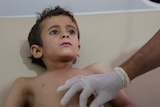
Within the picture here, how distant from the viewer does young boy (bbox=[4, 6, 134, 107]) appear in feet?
3.37

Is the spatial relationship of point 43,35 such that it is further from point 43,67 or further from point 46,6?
point 46,6

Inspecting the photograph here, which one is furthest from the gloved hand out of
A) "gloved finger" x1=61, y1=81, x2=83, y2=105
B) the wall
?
the wall

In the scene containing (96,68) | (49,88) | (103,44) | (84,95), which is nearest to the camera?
(84,95)

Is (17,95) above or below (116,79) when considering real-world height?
below

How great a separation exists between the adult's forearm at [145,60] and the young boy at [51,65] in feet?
0.66

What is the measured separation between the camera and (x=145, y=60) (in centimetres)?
90

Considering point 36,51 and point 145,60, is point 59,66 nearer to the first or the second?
point 36,51

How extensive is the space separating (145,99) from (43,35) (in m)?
0.53

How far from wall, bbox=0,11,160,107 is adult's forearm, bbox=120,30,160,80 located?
268 mm

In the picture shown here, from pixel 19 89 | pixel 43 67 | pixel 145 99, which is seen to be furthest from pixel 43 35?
pixel 145 99

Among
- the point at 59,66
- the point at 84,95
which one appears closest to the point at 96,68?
the point at 59,66

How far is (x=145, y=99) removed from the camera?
1.13 metres

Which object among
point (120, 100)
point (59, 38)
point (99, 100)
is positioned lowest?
point (120, 100)

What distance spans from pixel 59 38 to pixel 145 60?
389mm
